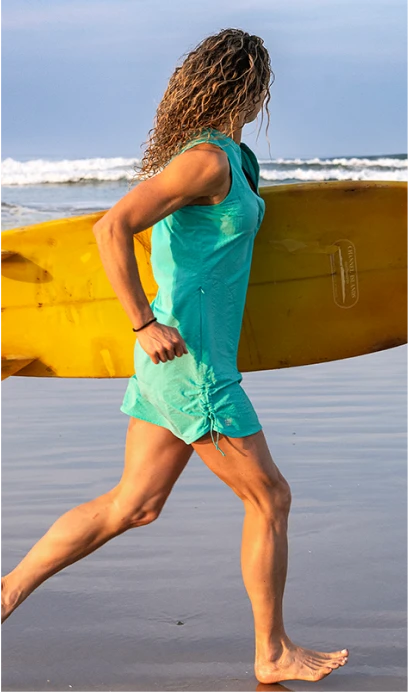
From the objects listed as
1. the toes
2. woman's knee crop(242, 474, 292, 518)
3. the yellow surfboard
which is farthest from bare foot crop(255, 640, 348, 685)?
the yellow surfboard

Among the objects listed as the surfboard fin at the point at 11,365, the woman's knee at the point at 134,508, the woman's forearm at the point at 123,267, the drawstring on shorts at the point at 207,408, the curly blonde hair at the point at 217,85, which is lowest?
the surfboard fin at the point at 11,365

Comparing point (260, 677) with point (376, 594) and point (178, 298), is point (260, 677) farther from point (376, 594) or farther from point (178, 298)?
point (178, 298)

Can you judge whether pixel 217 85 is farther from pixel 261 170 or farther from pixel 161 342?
pixel 261 170

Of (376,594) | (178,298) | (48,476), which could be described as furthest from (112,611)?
(48,476)

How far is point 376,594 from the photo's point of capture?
10.3ft

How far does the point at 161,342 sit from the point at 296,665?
3.10 feet

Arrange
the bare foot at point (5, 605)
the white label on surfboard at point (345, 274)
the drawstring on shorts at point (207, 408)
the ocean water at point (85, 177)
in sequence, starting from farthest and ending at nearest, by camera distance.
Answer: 1. the ocean water at point (85, 177)
2. the white label on surfboard at point (345, 274)
3. the bare foot at point (5, 605)
4. the drawstring on shorts at point (207, 408)

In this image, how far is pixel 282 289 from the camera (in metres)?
3.86

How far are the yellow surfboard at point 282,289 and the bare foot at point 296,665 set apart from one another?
4.33 feet

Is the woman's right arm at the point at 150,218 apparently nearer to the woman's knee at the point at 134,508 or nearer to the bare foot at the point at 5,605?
the woman's knee at the point at 134,508

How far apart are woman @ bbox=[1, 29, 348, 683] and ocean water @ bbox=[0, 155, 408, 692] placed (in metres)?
0.24

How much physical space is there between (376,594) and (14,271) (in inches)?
73.1

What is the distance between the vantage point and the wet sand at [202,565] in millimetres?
2699

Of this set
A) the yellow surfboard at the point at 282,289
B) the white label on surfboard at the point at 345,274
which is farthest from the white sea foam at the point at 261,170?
the white label on surfboard at the point at 345,274
